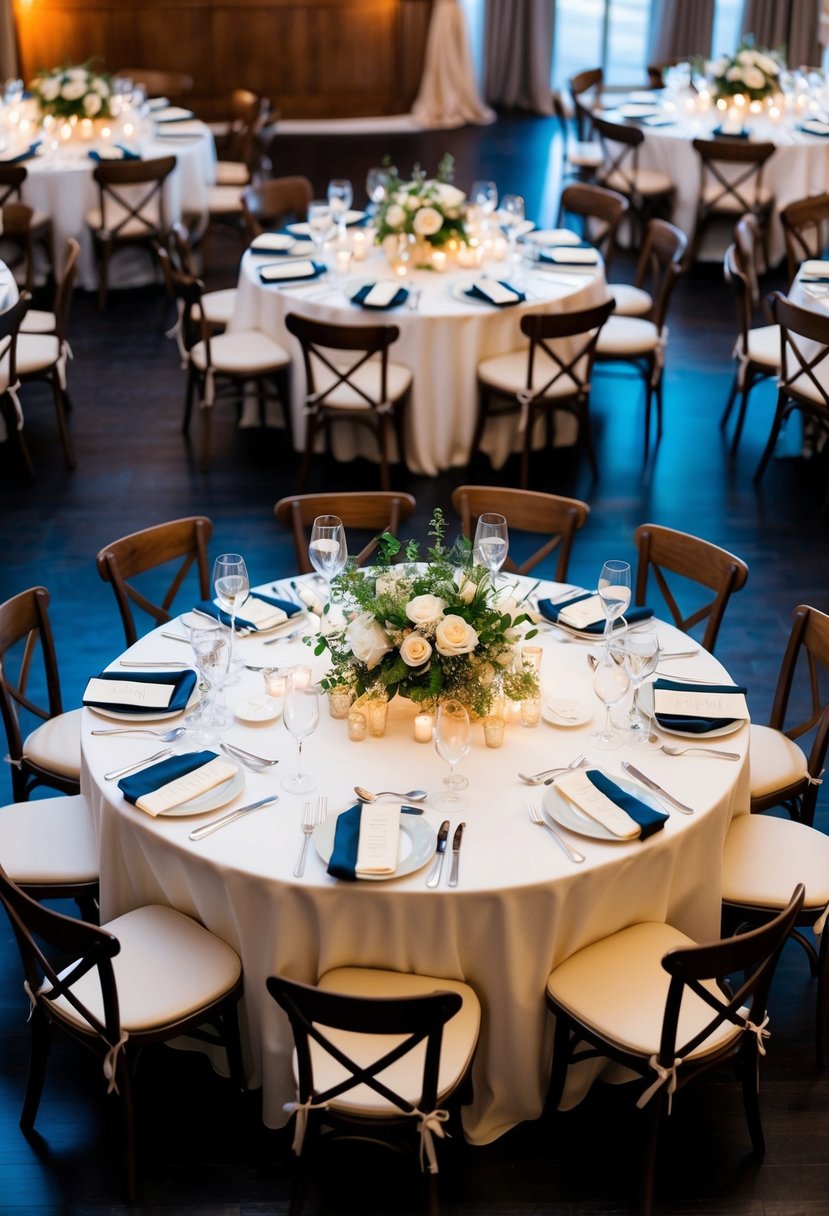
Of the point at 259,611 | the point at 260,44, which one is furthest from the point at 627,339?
the point at 260,44

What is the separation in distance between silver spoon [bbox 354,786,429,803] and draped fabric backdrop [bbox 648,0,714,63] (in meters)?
11.5

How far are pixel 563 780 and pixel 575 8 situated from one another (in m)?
14.4

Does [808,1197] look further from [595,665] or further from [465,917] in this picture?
[595,665]

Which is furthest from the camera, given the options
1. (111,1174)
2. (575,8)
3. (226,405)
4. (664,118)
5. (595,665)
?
(575,8)

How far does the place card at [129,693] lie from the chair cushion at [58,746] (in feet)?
1.18

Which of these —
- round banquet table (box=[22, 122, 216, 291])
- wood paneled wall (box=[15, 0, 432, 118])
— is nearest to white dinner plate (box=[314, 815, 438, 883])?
round banquet table (box=[22, 122, 216, 291])

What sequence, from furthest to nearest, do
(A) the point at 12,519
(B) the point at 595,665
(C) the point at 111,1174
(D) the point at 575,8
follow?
(D) the point at 575,8 → (A) the point at 12,519 → (B) the point at 595,665 → (C) the point at 111,1174

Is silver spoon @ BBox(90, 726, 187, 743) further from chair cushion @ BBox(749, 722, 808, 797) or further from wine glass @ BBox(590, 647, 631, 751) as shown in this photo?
chair cushion @ BBox(749, 722, 808, 797)

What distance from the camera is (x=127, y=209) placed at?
8531 millimetres

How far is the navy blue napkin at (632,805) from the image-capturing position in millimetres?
3102

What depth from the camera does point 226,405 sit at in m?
7.48

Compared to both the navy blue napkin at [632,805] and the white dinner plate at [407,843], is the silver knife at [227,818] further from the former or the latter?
the navy blue napkin at [632,805]

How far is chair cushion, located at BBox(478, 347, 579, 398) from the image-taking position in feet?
20.9

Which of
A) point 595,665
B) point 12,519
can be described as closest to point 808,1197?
point 595,665
